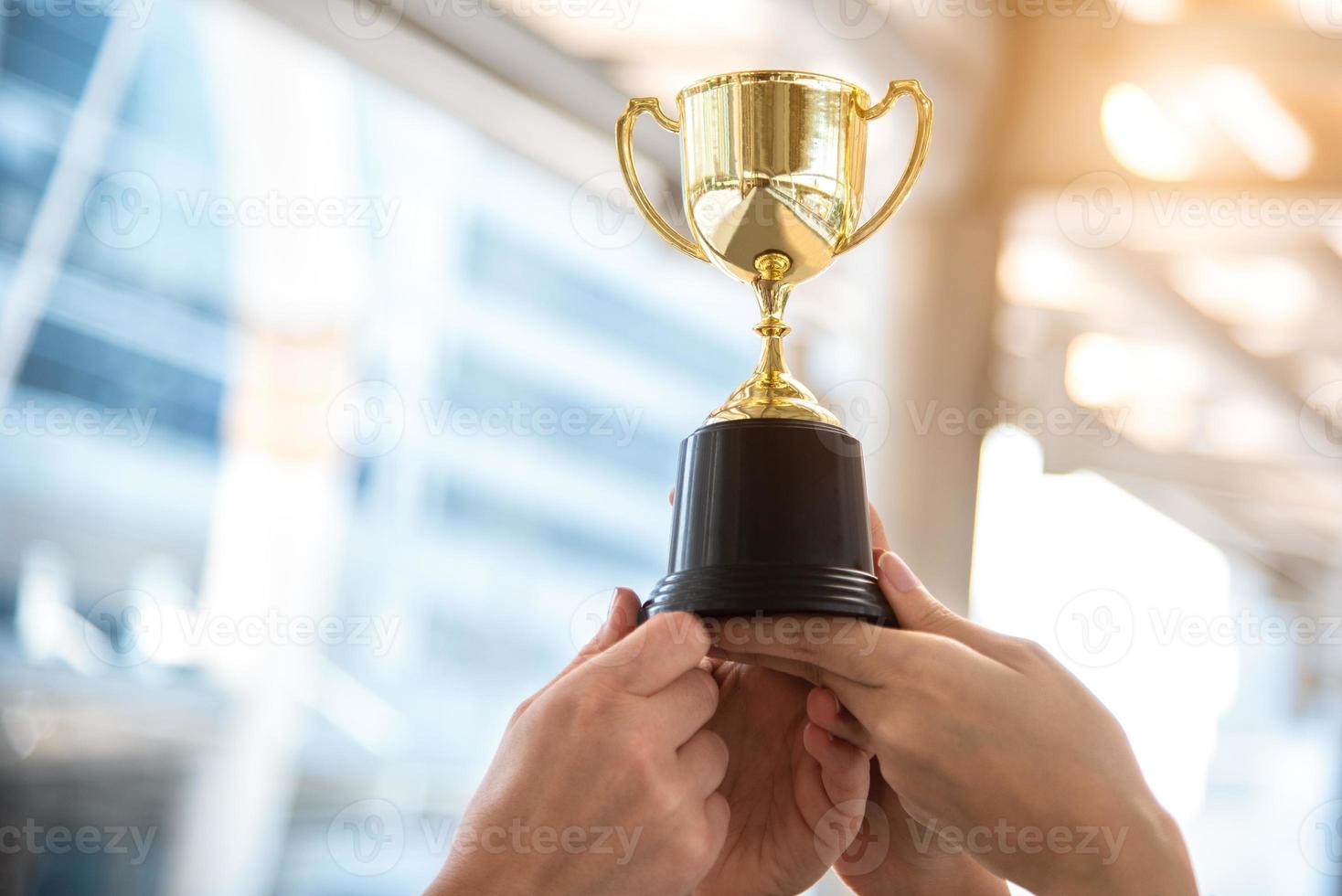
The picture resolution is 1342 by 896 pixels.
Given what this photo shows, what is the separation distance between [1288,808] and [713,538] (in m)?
4.83

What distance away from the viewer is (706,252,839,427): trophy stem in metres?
1.19

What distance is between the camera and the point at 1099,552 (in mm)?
4812

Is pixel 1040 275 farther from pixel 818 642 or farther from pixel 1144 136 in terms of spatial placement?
pixel 818 642

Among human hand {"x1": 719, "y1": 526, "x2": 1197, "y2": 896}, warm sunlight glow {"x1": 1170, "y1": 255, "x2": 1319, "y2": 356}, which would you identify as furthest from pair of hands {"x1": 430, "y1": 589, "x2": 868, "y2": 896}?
warm sunlight glow {"x1": 1170, "y1": 255, "x2": 1319, "y2": 356}

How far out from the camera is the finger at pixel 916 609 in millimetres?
1088

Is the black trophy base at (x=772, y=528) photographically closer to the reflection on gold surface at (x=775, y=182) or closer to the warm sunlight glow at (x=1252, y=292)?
the reflection on gold surface at (x=775, y=182)

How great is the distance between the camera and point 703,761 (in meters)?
1.13

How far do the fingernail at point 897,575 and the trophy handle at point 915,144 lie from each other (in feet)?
1.06

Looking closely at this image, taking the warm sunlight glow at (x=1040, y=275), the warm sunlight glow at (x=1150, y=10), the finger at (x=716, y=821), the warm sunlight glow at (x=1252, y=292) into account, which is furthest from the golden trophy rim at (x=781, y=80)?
the warm sunlight glow at (x=1252, y=292)

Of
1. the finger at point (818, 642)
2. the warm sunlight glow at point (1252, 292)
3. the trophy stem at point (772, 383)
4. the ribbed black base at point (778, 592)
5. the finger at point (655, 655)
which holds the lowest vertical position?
the finger at point (655, 655)

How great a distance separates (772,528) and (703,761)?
0.21 meters

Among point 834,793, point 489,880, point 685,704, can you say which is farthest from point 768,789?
point 489,880

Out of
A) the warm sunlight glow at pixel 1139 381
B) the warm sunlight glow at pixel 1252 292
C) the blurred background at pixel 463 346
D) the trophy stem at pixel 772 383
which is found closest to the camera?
the trophy stem at pixel 772 383

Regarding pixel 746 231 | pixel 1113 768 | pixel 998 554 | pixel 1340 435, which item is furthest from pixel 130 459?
pixel 1340 435
